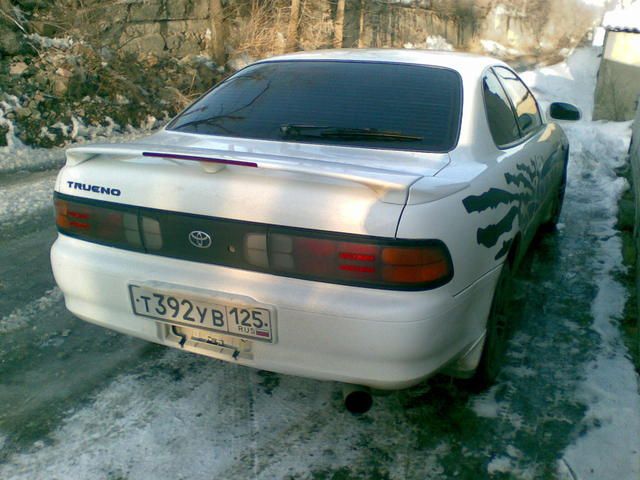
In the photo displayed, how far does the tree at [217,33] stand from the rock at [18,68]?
223 inches

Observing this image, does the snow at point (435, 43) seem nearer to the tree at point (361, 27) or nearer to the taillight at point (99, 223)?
the tree at point (361, 27)

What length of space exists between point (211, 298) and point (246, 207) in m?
0.37

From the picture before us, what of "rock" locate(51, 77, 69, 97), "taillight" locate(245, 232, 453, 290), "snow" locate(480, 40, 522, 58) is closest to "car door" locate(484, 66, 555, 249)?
"taillight" locate(245, 232, 453, 290)

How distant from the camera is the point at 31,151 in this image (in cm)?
823

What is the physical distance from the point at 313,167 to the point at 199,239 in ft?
1.68

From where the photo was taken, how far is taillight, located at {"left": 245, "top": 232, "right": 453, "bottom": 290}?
1.99 meters

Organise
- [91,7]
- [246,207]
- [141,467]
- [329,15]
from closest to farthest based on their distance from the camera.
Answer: [246,207] < [141,467] < [91,7] < [329,15]

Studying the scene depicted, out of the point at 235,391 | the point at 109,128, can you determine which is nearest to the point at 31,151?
the point at 109,128

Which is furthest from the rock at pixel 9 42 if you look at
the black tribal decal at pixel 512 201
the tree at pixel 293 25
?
the black tribal decal at pixel 512 201

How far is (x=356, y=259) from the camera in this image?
6.60ft

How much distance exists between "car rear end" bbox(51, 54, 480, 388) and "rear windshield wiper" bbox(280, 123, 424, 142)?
0.04ft

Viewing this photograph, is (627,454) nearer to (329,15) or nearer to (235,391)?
(235,391)

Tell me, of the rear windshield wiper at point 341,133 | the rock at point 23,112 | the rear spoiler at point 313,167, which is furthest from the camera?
the rock at point 23,112

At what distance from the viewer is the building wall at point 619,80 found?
12.0 m
